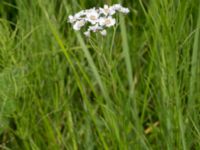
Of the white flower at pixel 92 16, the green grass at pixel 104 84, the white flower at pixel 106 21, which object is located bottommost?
the green grass at pixel 104 84

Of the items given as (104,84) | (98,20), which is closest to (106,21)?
(98,20)

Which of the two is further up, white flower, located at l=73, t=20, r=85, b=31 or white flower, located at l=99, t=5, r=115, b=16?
white flower, located at l=99, t=5, r=115, b=16

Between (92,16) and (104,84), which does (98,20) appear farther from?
(104,84)

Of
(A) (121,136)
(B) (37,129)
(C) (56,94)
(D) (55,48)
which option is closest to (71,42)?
(D) (55,48)

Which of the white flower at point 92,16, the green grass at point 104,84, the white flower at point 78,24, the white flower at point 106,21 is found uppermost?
the white flower at point 92,16

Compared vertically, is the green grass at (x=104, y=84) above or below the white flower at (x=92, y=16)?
below

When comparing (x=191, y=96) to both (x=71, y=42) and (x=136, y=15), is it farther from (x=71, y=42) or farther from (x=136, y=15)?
(x=136, y=15)

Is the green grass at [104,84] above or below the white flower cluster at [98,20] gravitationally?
below

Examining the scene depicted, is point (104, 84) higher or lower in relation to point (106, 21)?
lower
